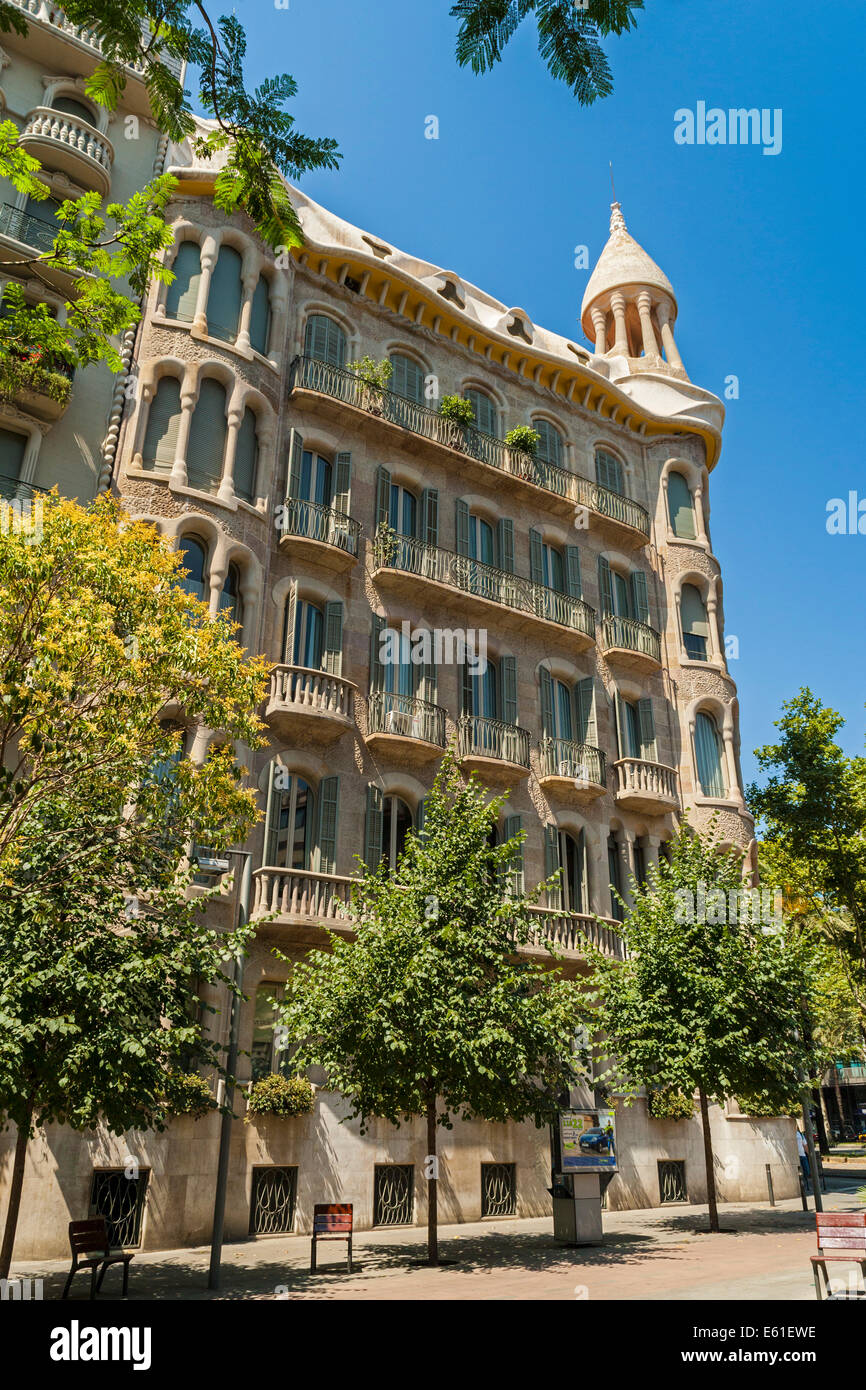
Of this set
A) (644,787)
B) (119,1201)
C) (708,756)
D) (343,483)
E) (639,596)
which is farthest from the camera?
(639,596)

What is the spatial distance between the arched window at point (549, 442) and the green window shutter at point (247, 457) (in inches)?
389

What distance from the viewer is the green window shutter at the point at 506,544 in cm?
2611

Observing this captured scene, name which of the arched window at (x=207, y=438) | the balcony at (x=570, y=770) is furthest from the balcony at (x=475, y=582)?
the arched window at (x=207, y=438)

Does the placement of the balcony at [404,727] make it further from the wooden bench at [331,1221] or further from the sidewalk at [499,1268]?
the wooden bench at [331,1221]

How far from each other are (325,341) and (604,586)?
34.7 ft

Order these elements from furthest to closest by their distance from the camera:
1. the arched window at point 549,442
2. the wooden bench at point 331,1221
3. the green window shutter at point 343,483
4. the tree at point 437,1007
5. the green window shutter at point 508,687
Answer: the arched window at point 549,442
the green window shutter at point 508,687
the green window shutter at point 343,483
the tree at point 437,1007
the wooden bench at point 331,1221

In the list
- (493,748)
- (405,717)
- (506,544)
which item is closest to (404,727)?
(405,717)

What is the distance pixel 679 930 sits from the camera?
1944 centimetres

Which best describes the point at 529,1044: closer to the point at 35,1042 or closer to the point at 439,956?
the point at 439,956

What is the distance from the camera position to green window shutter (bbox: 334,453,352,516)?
22.9 metres

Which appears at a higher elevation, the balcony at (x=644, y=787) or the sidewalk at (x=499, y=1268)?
the balcony at (x=644, y=787)

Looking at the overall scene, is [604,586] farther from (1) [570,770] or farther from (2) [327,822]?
(2) [327,822]

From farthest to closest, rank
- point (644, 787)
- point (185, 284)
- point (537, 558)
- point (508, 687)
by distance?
point (537, 558) → point (644, 787) → point (508, 687) → point (185, 284)

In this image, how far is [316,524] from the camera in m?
21.9
